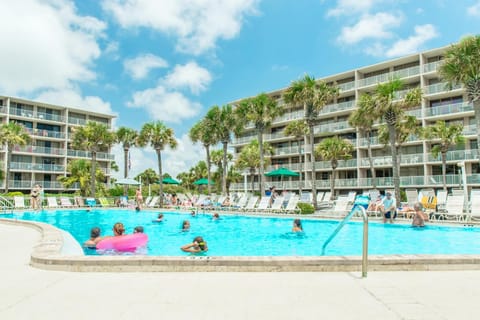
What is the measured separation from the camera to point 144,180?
69625 mm

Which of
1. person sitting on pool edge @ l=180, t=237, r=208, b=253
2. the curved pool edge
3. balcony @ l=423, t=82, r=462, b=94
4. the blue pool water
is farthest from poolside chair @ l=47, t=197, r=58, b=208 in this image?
balcony @ l=423, t=82, r=462, b=94

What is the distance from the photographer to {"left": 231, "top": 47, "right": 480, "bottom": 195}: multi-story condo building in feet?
98.3

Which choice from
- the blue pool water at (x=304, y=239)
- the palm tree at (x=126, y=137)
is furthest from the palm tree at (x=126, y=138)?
the blue pool water at (x=304, y=239)

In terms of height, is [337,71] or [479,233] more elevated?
[337,71]

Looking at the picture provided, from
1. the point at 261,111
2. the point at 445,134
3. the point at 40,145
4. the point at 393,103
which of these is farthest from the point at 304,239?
the point at 40,145

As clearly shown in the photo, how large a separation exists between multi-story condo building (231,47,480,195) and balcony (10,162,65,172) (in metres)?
25.5

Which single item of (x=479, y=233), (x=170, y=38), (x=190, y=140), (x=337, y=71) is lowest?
(x=479, y=233)

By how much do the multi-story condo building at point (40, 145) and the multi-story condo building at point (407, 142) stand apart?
25593 mm

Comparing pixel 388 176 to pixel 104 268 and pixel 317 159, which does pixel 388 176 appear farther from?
pixel 104 268

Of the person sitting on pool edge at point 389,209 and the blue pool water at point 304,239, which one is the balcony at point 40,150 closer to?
the blue pool water at point 304,239

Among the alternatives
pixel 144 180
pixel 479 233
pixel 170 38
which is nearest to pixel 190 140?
pixel 170 38

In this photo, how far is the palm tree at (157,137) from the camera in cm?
3294
